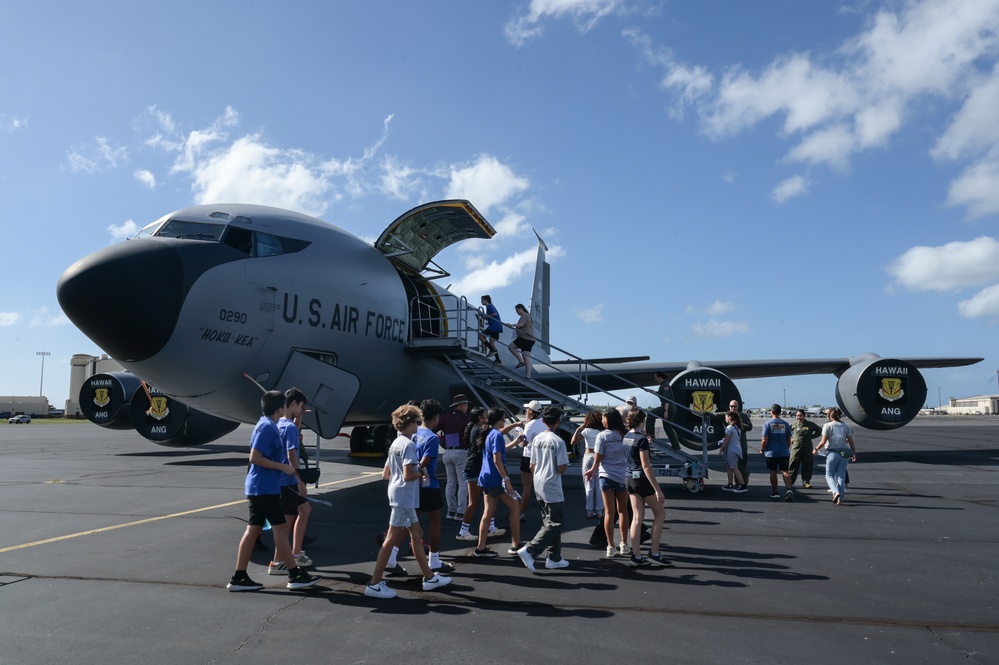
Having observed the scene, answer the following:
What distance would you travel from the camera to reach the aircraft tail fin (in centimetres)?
2664

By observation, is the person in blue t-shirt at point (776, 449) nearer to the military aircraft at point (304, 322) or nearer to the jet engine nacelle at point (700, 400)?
the military aircraft at point (304, 322)

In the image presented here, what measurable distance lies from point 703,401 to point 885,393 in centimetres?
622

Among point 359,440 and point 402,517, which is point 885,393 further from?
point 402,517

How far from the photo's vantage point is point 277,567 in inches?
250

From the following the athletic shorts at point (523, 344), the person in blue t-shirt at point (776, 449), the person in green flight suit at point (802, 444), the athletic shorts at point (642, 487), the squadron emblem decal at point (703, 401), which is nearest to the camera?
the athletic shorts at point (642, 487)

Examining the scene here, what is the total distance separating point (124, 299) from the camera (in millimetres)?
8203

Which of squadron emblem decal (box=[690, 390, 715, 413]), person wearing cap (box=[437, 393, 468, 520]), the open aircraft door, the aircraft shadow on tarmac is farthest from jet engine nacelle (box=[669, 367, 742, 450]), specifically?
the aircraft shadow on tarmac

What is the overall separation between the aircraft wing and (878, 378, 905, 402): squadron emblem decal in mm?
1133

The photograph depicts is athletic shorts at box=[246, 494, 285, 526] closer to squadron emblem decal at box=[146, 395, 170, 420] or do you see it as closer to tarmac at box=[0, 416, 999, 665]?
tarmac at box=[0, 416, 999, 665]

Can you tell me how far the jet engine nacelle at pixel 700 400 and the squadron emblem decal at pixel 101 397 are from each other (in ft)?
52.3

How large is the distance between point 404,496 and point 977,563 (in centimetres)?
559

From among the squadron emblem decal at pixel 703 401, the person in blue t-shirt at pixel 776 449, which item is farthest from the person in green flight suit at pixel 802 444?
the squadron emblem decal at pixel 703 401

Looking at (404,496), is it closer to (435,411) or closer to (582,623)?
(435,411)

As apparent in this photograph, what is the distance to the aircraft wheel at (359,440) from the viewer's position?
1905 cm
